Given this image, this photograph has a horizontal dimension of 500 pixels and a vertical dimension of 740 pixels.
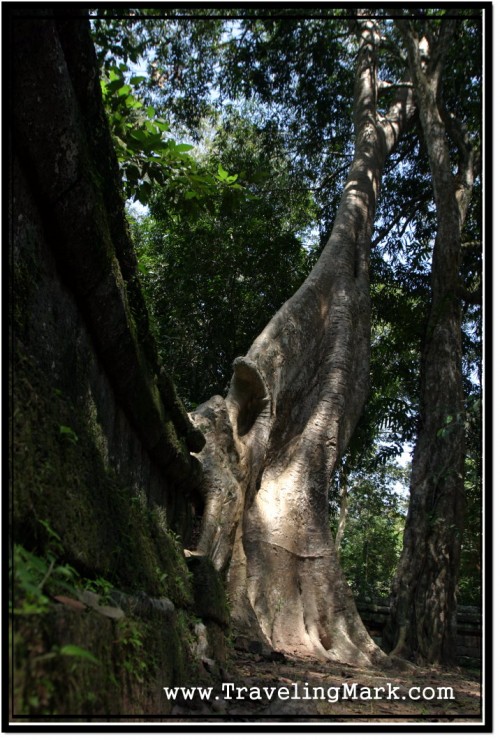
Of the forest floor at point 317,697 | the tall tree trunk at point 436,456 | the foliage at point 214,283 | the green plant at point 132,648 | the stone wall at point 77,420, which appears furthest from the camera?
the foliage at point 214,283

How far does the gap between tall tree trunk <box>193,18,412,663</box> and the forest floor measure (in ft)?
2.03

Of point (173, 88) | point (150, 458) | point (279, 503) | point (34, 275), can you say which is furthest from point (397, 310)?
point (34, 275)

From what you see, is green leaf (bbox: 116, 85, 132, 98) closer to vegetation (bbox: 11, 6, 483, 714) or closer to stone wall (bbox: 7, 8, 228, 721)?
vegetation (bbox: 11, 6, 483, 714)

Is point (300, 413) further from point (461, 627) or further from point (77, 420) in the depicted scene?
point (77, 420)

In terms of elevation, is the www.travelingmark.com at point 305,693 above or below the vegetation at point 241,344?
below

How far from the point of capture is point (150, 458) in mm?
3559

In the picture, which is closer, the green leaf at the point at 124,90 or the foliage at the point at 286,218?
the green leaf at the point at 124,90

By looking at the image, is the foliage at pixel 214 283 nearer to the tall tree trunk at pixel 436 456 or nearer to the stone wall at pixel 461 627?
the tall tree trunk at pixel 436 456

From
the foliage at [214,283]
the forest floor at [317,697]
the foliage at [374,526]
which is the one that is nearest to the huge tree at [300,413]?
the forest floor at [317,697]

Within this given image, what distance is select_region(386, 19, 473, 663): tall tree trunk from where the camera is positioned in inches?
258

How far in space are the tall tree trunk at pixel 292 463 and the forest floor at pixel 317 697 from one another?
0.62 metres

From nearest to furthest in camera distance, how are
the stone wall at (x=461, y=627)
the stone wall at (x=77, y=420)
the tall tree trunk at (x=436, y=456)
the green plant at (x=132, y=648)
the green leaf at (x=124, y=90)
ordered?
the stone wall at (x=77, y=420)
the green plant at (x=132, y=648)
the green leaf at (x=124, y=90)
the tall tree trunk at (x=436, y=456)
the stone wall at (x=461, y=627)

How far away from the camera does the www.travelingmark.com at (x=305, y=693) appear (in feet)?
8.10

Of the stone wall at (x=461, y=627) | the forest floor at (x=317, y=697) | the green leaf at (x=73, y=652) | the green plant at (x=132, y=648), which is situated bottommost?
the stone wall at (x=461, y=627)
